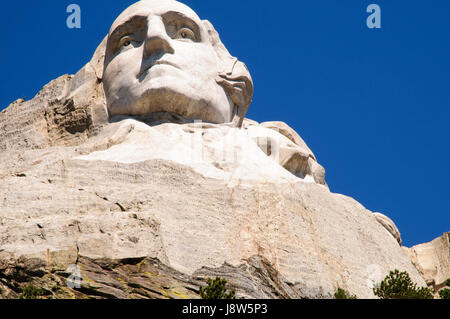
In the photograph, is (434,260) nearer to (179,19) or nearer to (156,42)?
(179,19)

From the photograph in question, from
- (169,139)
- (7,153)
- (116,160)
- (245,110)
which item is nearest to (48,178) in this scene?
(116,160)

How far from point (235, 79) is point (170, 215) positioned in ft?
13.9

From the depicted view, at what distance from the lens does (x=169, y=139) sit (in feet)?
51.0

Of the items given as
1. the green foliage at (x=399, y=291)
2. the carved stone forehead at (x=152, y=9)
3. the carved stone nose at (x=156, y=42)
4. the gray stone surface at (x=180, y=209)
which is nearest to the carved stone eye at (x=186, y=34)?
the carved stone forehead at (x=152, y=9)

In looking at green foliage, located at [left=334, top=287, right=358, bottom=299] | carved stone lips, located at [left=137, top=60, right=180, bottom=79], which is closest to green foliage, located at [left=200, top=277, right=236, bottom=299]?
green foliage, located at [left=334, top=287, right=358, bottom=299]

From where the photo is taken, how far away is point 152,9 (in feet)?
55.9

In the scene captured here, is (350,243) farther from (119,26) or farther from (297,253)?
(119,26)

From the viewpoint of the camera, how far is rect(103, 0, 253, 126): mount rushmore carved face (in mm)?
16344

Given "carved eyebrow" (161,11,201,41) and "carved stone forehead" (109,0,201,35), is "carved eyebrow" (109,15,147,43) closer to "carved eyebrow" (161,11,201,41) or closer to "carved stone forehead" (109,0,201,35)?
"carved stone forehead" (109,0,201,35)

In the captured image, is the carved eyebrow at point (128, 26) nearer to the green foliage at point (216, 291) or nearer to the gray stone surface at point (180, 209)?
the gray stone surface at point (180, 209)

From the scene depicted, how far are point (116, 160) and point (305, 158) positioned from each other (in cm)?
377

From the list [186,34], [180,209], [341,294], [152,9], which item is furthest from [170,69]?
[341,294]

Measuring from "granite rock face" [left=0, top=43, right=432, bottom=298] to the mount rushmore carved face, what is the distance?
299 millimetres

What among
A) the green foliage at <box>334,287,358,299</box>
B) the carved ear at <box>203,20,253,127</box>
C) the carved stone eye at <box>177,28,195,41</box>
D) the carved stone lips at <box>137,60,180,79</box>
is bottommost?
the green foliage at <box>334,287,358,299</box>
